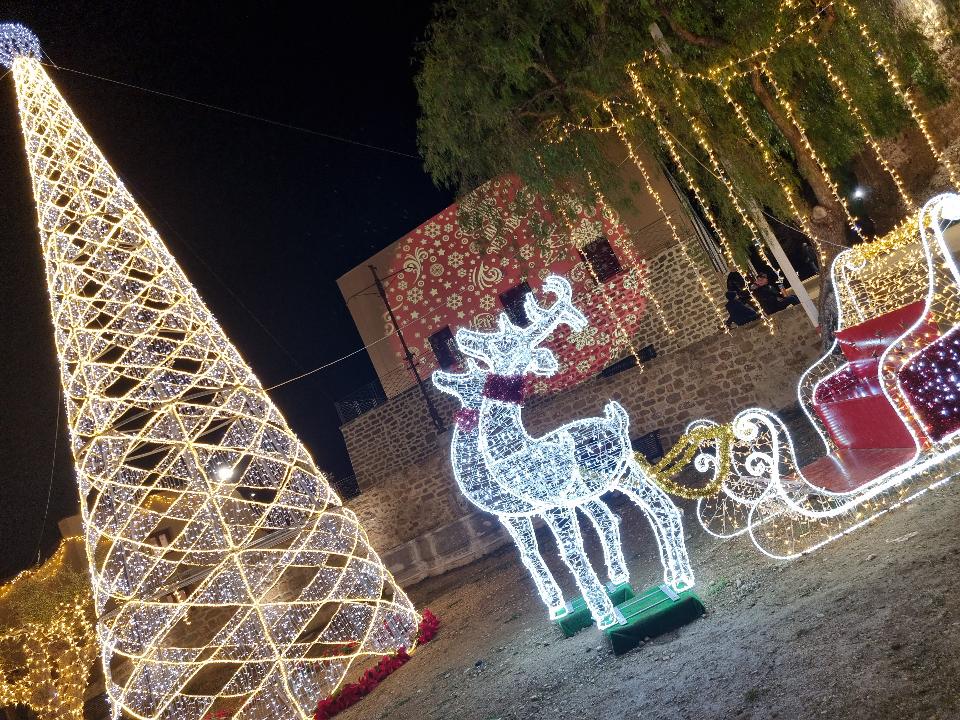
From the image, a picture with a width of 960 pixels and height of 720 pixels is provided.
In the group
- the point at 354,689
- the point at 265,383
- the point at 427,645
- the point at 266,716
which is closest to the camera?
the point at 266,716

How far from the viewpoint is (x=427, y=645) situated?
6766mm

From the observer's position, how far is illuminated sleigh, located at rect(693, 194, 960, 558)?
345 centimetres

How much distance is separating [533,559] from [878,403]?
8.99 feet

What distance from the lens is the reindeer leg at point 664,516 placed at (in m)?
4.21

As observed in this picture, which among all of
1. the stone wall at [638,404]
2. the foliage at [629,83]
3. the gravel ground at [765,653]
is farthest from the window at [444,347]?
the gravel ground at [765,653]

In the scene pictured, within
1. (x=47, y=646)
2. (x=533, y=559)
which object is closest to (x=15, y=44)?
(x=533, y=559)

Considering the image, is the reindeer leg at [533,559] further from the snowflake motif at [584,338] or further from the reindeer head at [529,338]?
the snowflake motif at [584,338]

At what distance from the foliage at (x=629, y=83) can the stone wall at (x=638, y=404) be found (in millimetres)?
2366

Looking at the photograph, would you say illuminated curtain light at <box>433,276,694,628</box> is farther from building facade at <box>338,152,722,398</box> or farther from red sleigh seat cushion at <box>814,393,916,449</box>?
building facade at <box>338,152,722,398</box>

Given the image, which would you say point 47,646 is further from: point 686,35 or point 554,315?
point 686,35

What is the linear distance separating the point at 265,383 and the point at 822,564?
17.1m

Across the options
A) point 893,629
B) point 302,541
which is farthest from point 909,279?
point 302,541

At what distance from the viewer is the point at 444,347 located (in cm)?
1501

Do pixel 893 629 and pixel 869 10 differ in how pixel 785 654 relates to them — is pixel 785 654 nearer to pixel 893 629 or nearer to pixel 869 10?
pixel 893 629
